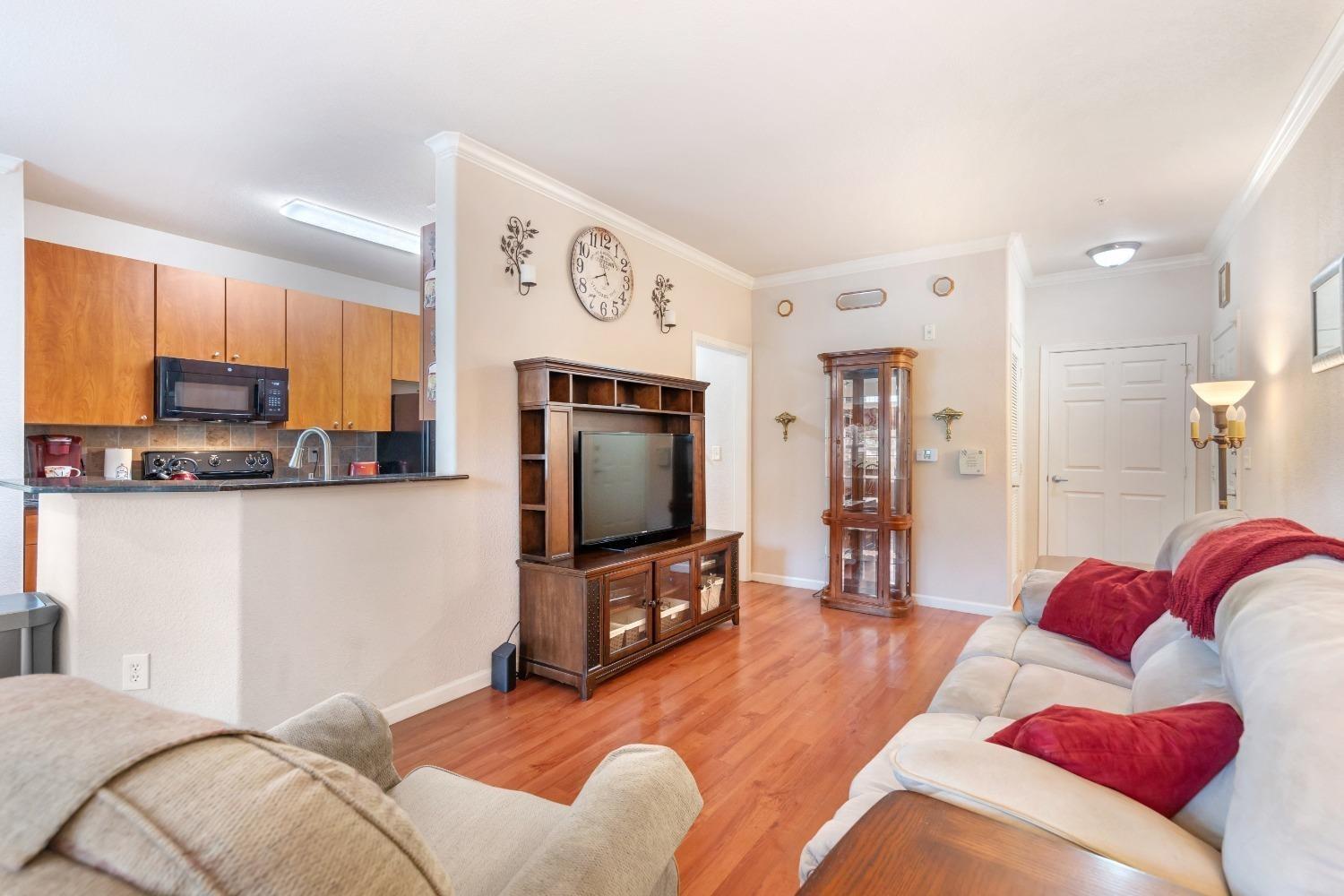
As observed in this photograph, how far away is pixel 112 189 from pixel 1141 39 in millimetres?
4967

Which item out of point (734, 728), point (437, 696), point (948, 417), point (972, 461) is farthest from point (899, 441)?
point (437, 696)

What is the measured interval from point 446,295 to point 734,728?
2.35 metres

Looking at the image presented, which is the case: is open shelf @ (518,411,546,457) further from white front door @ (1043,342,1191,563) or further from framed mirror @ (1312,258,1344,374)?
white front door @ (1043,342,1191,563)

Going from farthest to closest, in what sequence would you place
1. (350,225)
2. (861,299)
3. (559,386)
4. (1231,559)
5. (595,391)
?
(861,299), (350,225), (595,391), (559,386), (1231,559)

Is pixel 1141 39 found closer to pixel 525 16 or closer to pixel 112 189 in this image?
pixel 525 16

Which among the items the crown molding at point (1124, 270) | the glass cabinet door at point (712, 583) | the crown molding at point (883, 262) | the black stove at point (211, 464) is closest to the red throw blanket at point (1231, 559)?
the glass cabinet door at point (712, 583)

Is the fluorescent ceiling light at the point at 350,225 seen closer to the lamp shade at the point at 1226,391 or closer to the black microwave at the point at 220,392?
the black microwave at the point at 220,392

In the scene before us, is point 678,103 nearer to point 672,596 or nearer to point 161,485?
point 161,485

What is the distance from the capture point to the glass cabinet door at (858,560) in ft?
14.8

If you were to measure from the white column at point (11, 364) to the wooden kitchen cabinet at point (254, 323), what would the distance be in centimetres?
121

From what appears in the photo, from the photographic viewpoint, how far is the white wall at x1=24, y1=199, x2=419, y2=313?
3697 mm

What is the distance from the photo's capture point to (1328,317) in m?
2.23

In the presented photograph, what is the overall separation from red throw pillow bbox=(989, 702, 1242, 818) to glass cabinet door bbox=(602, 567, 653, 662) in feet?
7.11

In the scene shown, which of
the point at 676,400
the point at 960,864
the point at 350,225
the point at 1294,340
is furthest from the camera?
the point at 676,400
